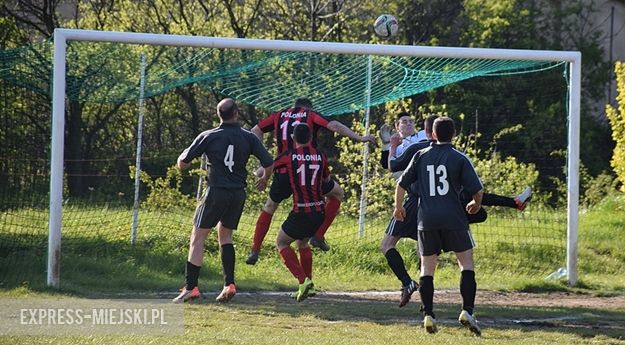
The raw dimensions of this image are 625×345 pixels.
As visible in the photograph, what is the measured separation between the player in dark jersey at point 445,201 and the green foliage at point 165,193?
20.1ft

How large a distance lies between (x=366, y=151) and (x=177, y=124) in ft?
9.97

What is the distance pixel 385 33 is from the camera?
1361 centimetres

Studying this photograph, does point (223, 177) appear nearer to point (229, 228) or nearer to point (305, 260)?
point (229, 228)

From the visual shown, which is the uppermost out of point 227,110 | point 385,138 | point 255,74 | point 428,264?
point 255,74

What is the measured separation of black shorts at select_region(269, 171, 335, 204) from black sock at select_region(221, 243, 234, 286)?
1033 millimetres

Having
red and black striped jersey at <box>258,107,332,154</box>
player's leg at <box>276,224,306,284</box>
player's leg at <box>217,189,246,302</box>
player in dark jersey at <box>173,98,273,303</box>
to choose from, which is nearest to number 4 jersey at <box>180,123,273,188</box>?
player in dark jersey at <box>173,98,273,303</box>

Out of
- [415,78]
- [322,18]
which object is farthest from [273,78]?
[322,18]

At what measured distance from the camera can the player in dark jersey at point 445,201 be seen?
8.67m

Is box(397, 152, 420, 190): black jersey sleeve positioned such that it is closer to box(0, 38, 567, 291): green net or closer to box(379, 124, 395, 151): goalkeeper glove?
box(379, 124, 395, 151): goalkeeper glove

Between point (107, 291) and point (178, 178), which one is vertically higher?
point (178, 178)

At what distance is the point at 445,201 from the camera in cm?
868

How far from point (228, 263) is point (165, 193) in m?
4.51

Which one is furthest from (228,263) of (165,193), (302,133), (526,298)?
(165,193)

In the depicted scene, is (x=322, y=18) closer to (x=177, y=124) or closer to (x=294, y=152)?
(x=177, y=124)
